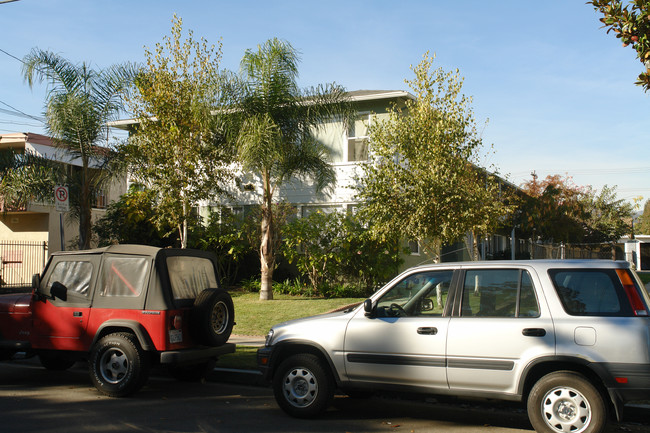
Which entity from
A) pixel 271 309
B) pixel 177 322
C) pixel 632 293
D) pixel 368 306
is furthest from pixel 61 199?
pixel 632 293

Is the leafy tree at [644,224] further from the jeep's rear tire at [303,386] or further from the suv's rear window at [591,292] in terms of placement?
the jeep's rear tire at [303,386]

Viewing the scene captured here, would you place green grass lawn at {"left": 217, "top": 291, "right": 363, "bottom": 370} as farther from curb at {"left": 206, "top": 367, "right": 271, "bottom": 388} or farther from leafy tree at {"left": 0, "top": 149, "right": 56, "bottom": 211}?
leafy tree at {"left": 0, "top": 149, "right": 56, "bottom": 211}

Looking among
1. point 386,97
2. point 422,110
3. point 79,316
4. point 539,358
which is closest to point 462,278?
point 539,358

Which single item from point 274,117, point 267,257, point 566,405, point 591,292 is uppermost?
point 274,117

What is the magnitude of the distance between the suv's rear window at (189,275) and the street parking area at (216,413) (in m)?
1.34

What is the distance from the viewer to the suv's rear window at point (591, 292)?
211 inches

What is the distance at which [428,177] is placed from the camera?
46.6ft

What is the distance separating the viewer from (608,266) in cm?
549

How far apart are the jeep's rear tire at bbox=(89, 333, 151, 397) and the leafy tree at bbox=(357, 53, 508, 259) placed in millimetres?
8455

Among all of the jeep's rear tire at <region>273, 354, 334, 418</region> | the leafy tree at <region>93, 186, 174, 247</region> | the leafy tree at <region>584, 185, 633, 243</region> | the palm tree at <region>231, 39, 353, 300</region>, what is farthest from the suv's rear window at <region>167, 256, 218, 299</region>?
the leafy tree at <region>584, 185, 633, 243</region>

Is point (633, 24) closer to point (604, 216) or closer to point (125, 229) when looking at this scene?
point (125, 229)

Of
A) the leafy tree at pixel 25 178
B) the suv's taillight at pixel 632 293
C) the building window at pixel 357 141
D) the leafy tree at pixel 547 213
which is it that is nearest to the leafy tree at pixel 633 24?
the suv's taillight at pixel 632 293

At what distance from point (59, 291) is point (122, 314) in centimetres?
94

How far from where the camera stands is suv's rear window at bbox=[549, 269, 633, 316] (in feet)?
17.6
